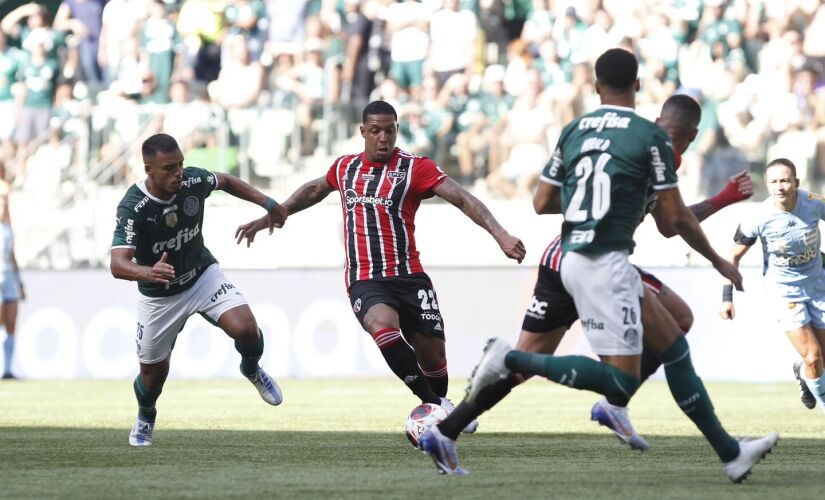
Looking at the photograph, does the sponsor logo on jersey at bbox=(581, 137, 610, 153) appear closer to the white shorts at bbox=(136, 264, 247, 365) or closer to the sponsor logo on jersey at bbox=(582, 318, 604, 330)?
the sponsor logo on jersey at bbox=(582, 318, 604, 330)

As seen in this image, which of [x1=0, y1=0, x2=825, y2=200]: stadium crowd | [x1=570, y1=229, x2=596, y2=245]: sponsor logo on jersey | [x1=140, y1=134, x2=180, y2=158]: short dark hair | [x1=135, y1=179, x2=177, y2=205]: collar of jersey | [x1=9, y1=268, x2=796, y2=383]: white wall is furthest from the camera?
[x1=0, y1=0, x2=825, y2=200]: stadium crowd

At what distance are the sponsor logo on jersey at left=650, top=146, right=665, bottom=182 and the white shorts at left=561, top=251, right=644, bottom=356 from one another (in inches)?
16.7

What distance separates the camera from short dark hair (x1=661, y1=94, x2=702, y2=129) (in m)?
8.02

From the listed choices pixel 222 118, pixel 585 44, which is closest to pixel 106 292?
pixel 222 118

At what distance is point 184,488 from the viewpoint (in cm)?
691

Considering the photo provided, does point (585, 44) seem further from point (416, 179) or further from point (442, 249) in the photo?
point (416, 179)

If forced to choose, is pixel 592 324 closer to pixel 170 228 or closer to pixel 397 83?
pixel 170 228

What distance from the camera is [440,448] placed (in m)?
7.23

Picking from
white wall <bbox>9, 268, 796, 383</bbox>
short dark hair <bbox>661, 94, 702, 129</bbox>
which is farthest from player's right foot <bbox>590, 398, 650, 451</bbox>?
white wall <bbox>9, 268, 796, 383</bbox>

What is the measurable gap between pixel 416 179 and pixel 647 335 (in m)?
3.04

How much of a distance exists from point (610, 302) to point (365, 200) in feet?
10.8

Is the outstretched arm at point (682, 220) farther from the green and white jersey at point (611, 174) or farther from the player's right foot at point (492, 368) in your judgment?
the player's right foot at point (492, 368)

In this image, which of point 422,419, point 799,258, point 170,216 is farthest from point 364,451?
point 799,258

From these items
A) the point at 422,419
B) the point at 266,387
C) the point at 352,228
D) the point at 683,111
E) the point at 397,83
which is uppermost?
the point at 397,83
